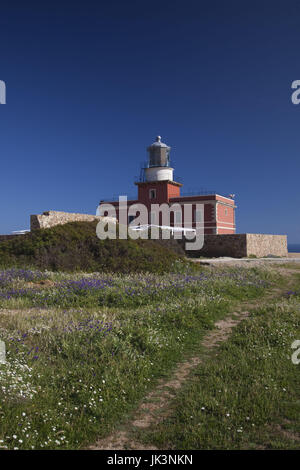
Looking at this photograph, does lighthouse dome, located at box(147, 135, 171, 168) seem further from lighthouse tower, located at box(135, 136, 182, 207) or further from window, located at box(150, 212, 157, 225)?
window, located at box(150, 212, 157, 225)

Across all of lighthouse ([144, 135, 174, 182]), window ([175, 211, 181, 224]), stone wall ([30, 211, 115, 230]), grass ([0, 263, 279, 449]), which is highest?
lighthouse ([144, 135, 174, 182])

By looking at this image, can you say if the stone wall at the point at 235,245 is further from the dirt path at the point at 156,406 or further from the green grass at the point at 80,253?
the dirt path at the point at 156,406

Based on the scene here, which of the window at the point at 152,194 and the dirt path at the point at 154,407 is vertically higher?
the window at the point at 152,194

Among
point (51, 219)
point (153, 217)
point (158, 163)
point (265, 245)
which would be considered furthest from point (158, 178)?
point (51, 219)

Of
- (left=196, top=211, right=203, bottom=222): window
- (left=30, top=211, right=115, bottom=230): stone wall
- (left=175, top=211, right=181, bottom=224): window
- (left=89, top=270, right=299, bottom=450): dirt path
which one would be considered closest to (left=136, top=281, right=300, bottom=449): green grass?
(left=89, top=270, right=299, bottom=450): dirt path

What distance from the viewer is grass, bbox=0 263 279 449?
4.25 m

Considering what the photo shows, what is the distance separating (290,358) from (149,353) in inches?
95.4

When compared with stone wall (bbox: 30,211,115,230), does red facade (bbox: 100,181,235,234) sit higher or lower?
higher

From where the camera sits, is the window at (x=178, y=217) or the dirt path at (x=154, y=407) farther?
the window at (x=178, y=217)

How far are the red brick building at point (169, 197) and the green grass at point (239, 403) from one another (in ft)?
125

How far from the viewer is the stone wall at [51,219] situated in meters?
22.8

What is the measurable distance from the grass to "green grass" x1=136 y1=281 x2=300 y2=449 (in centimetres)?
67

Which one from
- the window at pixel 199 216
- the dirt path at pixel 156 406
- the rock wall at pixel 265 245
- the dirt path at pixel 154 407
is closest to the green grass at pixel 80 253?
the dirt path at pixel 156 406

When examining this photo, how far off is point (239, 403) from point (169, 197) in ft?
139
